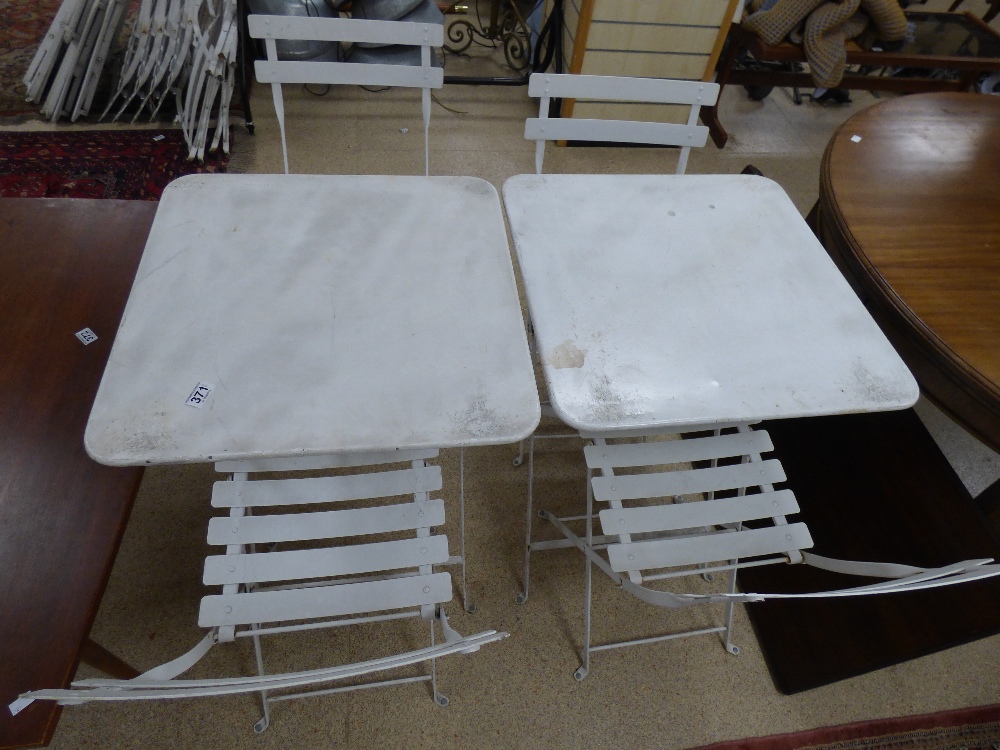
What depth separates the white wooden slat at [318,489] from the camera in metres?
1.22

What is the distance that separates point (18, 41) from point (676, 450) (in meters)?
4.24

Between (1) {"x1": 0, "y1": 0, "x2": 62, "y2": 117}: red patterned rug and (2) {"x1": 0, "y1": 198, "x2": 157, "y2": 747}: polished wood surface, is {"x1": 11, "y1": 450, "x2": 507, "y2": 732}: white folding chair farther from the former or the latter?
(1) {"x1": 0, "y1": 0, "x2": 62, "y2": 117}: red patterned rug

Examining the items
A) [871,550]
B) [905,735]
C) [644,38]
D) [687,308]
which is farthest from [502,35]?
[905,735]

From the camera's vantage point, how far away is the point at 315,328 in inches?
44.9

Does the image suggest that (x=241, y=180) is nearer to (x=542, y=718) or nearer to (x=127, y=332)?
(x=127, y=332)

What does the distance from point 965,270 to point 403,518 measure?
1440 mm

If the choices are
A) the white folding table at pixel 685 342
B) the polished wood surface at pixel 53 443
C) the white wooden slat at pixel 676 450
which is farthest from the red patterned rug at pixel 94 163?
the white wooden slat at pixel 676 450

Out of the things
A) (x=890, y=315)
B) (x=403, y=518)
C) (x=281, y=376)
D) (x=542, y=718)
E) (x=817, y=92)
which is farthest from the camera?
(x=817, y=92)

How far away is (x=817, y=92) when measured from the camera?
3713 millimetres

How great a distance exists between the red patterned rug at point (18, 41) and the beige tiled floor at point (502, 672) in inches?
93.1

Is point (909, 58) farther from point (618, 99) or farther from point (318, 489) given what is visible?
point (318, 489)

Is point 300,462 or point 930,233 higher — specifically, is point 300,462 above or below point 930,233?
below

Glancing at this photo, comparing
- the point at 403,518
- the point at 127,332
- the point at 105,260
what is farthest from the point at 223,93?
the point at 403,518

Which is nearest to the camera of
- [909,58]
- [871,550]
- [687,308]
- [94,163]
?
[687,308]
